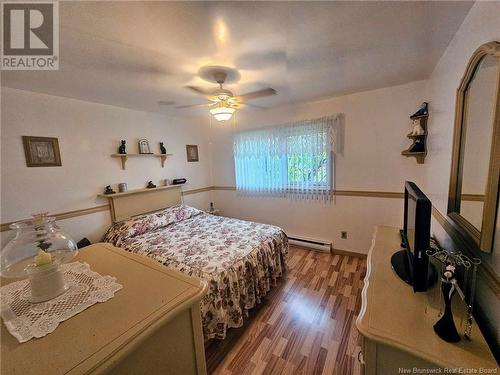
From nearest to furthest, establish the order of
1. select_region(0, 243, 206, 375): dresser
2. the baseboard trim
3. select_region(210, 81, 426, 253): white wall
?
select_region(0, 243, 206, 375): dresser, select_region(210, 81, 426, 253): white wall, the baseboard trim

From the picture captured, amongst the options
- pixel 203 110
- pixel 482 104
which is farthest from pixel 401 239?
pixel 203 110

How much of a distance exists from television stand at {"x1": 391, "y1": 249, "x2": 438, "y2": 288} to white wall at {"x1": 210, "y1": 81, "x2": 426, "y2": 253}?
1.49 meters

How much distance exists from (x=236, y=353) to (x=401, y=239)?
5.40ft

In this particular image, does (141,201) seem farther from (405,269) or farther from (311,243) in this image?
(405,269)

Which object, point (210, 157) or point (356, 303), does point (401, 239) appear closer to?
point (356, 303)

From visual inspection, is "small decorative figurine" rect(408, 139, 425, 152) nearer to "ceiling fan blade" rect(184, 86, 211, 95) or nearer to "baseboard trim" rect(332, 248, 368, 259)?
"baseboard trim" rect(332, 248, 368, 259)

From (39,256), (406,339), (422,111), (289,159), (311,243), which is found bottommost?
(311,243)

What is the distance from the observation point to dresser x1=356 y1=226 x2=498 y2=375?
0.72m

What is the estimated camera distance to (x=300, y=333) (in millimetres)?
1720

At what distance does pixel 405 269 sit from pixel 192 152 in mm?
3611

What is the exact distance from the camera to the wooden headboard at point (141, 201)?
9.14 feet

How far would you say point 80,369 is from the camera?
52 cm

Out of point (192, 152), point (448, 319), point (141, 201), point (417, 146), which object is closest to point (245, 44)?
point (448, 319)

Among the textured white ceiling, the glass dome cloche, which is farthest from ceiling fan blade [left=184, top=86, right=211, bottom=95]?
the glass dome cloche
